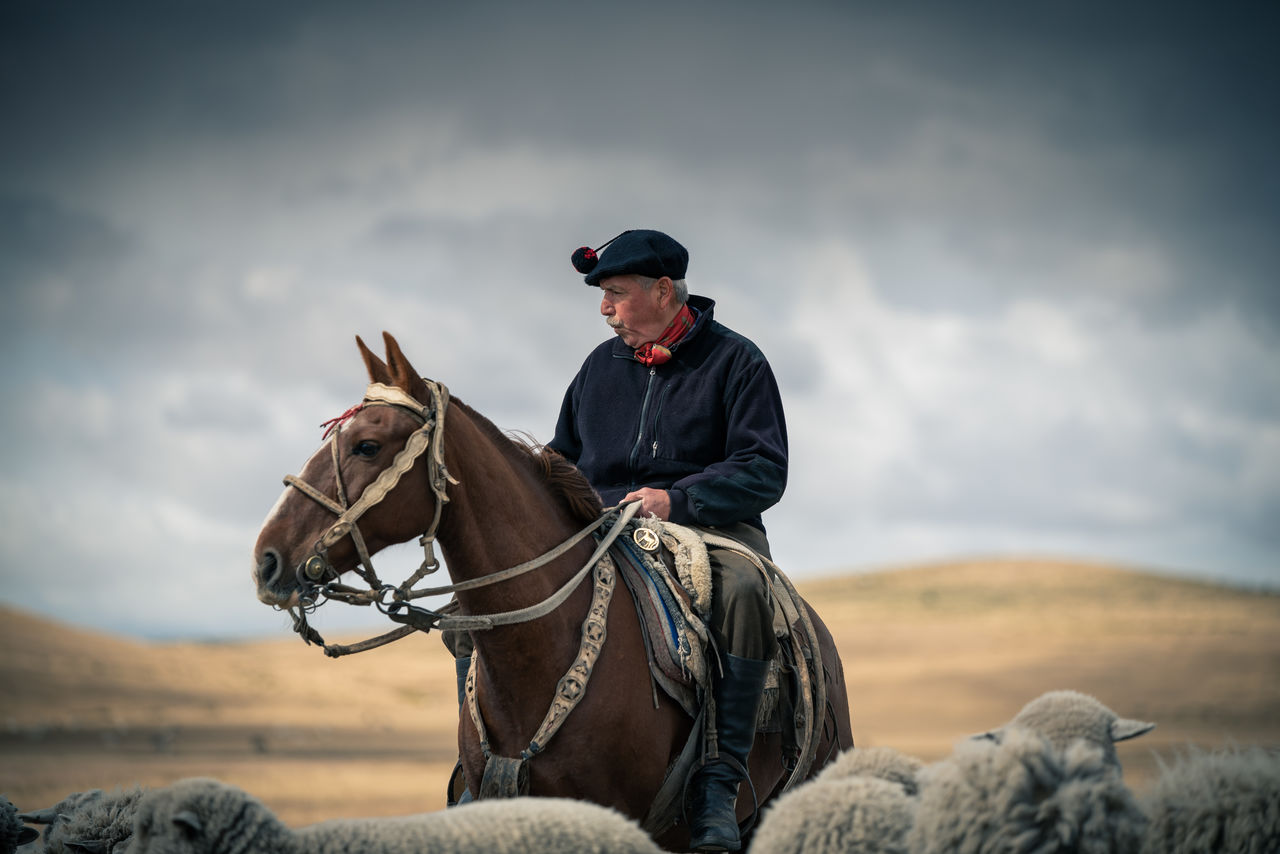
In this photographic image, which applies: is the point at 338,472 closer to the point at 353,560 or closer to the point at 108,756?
the point at 353,560

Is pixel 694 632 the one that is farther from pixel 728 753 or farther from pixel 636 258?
pixel 636 258

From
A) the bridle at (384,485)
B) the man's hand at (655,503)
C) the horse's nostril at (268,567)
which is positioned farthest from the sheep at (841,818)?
the man's hand at (655,503)

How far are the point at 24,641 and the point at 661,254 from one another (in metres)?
35.8

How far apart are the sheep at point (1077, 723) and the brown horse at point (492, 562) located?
1698 mm

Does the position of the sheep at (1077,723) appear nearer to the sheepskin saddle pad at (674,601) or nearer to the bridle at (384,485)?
the sheepskin saddle pad at (674,601)

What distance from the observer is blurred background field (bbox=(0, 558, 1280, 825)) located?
22047 mm

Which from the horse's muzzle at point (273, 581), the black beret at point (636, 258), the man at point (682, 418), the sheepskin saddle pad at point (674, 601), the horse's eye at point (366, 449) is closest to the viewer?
the horse's muzzle at point (273, 581)

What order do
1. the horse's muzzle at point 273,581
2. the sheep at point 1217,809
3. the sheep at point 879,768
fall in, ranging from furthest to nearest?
the horse's muzzle at point 273,581 → the sheep at point 879,768 → the sheep at point 1217,809

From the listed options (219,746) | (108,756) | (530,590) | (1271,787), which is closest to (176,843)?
(530,590)

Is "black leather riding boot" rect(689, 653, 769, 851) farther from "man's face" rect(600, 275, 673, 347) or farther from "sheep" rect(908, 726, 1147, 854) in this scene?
"sheep" rect(908, 726, 1147, 854)

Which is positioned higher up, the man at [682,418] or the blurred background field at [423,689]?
the man at [682,418]

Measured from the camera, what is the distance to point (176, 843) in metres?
2.78

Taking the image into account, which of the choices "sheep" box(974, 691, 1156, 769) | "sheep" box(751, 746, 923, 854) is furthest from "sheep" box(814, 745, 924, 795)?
"sheep" box(974, 691, 1156, 769)

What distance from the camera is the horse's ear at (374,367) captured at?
4.64m
